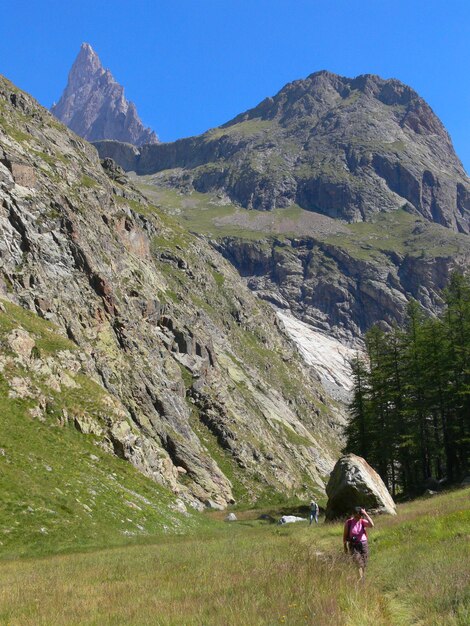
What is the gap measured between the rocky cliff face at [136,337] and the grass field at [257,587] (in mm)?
19923

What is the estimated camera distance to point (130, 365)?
53719mm

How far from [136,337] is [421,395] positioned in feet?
105

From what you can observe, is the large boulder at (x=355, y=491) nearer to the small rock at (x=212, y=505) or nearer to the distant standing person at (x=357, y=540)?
the distant standing person at (x=357, y=540)

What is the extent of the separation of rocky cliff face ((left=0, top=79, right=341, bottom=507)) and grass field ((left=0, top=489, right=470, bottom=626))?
19923mm

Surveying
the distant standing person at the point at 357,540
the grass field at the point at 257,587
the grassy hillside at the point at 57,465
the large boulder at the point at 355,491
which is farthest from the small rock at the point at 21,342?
the distant standing person at the point at 357,540

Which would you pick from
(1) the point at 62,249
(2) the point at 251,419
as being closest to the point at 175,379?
(2) the point at 251,419

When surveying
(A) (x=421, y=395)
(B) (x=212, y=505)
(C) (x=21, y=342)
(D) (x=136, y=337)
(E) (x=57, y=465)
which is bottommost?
(B) (x=212, y=505)

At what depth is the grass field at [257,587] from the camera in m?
8.24

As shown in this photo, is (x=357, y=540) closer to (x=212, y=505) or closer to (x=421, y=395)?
(x=421, y=395)

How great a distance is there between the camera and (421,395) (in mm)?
42656

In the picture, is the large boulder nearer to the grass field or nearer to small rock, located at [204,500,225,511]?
the grass field

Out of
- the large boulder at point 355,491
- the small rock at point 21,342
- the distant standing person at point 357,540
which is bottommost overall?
the large boulder at point 355,491

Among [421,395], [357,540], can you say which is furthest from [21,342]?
[421,395]

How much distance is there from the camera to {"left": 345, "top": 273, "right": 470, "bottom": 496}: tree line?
39531 millimetres
